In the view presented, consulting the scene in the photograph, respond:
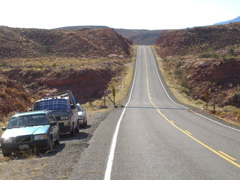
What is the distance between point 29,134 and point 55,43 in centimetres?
8943

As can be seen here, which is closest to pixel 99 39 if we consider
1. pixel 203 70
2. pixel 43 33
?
pixel 43 33

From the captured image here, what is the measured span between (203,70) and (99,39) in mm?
57033

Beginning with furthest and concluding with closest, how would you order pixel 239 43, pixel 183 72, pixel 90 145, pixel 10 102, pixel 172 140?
1. pixel 239 43
2. pixel 183 72
3. pixel 10 102
4. pixel 172 140
5. pixel 90 145

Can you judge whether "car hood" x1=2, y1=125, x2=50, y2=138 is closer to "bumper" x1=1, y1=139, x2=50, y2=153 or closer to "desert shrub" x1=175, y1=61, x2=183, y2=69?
"bumper" x1=1, y1=139, x2=50, y2=153

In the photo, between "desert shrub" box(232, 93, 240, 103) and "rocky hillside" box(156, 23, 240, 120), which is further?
"rocky hillside" box(156, 23, 240, 120)

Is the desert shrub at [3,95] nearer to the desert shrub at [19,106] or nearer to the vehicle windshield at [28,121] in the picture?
the desert shrub at [19,106]

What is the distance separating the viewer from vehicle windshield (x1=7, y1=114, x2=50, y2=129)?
10906 mm

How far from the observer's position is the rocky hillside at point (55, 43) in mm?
81438

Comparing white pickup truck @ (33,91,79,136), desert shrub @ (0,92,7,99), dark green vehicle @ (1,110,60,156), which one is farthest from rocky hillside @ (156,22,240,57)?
dark green vehicle @ (1,110,60,156)

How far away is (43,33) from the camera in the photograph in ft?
339

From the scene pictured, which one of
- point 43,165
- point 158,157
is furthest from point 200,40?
point 43,165

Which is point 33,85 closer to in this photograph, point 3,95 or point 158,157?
point 3,95

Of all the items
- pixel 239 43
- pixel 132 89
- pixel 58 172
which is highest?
pixel 239 43

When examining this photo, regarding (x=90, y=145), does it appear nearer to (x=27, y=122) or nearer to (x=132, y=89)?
(x=27, y=122)
